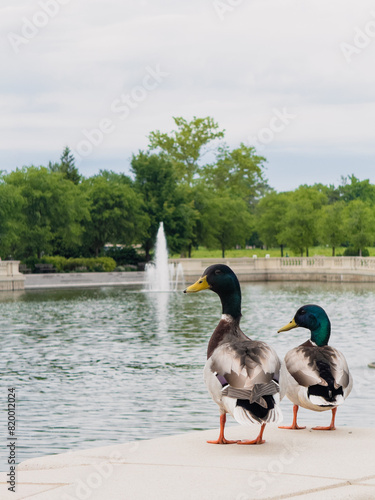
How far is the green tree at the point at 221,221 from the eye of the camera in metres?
83.4

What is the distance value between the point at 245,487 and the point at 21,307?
33.7 metres

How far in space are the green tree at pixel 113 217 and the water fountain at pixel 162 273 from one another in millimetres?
2227

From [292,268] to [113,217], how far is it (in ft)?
52.0

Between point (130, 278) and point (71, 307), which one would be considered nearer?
point (71, 307)

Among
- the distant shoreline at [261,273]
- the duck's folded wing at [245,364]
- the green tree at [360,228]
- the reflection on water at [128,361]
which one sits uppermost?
the green tree at [360,228]

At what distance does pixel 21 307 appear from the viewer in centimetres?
3919

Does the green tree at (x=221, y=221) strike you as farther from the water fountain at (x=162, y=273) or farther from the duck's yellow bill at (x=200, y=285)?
the duck's yellow bill at (x=200, y=285)

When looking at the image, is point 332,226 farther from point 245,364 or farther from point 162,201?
point 245,364

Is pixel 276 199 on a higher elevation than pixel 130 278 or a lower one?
higher

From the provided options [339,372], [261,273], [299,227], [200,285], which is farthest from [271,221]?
[339,372]

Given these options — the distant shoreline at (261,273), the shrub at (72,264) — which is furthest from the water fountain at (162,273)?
the shrub at (72,264)

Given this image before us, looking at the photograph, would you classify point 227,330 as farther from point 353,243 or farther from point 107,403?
point 353,243

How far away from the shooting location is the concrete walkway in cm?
637

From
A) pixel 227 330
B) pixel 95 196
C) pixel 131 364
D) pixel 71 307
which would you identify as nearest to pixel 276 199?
pixel 95 196
